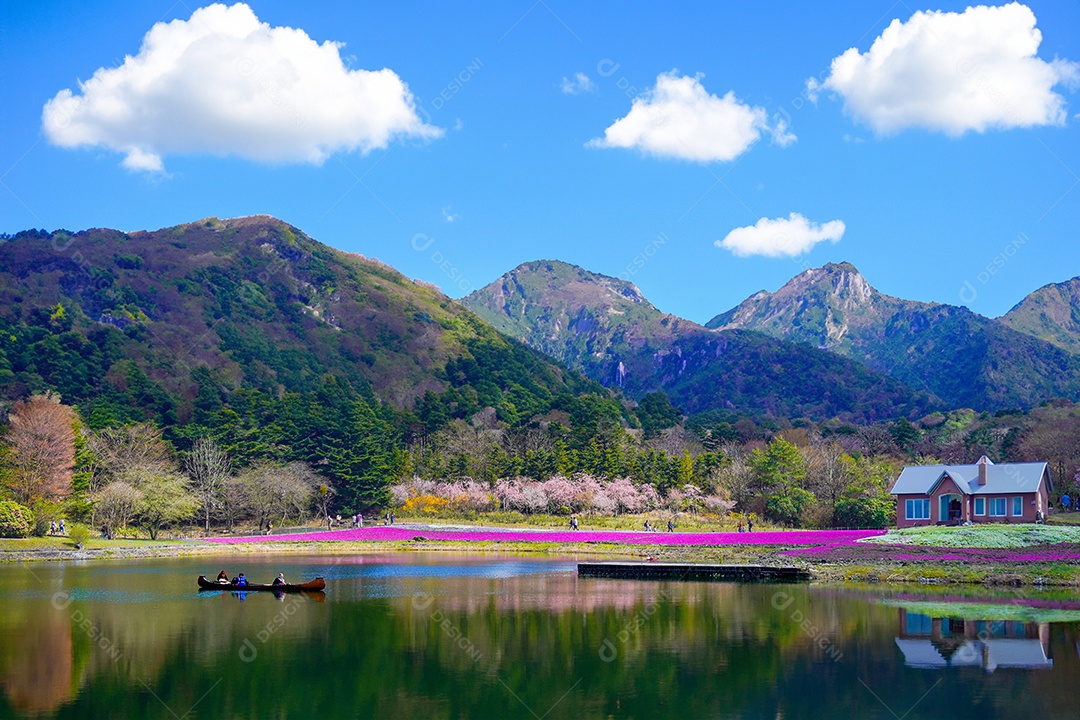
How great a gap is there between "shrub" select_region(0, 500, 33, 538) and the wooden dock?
27.8 metres

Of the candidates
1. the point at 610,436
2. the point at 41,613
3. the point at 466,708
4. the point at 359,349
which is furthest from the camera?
the point at 359,349

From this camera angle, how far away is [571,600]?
30125mm

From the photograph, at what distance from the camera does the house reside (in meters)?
51.8

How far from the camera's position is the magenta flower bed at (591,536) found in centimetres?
4616

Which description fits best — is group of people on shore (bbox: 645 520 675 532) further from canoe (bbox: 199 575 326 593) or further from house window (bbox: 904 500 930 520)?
canoe (bbox: 199 575 326 593)

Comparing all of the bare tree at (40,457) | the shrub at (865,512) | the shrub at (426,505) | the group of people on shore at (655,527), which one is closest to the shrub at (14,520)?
the bare tree at (40,457)

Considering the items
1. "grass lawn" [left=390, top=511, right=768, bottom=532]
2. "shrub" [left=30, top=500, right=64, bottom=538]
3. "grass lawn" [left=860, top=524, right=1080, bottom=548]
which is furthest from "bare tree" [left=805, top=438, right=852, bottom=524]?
"shrub" [left=30, top=500, right=64, bottom=538]

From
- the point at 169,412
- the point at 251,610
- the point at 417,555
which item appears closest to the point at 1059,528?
the point at 417,555

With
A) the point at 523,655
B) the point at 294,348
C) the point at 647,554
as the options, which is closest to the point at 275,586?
the point at 523,655

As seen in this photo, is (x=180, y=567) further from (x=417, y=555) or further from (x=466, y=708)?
(x=466, y=708)

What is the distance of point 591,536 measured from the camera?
5241 cm

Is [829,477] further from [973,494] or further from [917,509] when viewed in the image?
[973,494]

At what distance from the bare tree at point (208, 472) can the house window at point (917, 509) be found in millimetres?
41605

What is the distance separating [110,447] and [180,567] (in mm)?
28192
